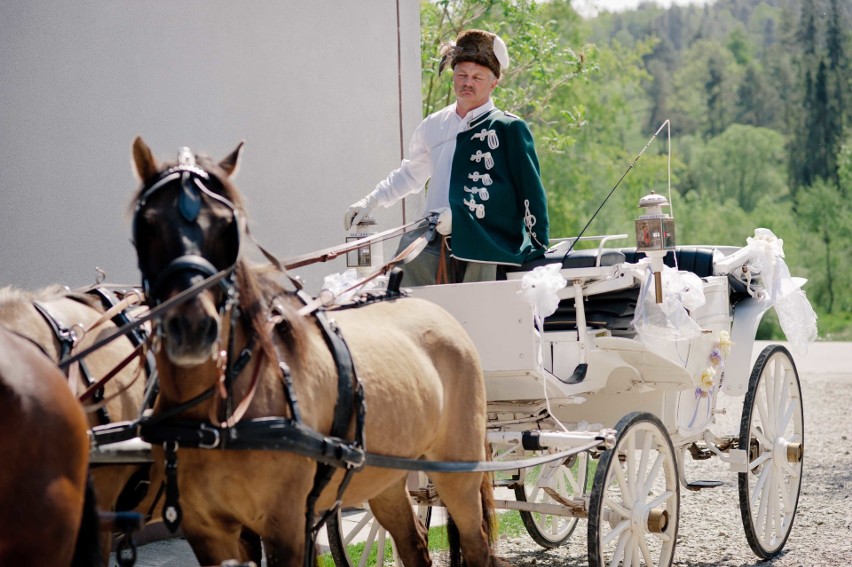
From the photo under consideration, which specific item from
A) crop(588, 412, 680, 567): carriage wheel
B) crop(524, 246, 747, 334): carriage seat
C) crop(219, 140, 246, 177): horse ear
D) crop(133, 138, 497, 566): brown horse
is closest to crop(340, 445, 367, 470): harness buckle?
crop(133, 138, 497, 566): brown horse

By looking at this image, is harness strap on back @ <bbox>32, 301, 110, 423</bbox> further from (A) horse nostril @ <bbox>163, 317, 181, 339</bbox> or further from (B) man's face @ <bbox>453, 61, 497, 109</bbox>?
(B) man's face @ <bbox>453, 61, 497, 109</bbox>

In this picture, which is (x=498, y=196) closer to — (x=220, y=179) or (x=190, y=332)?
(x=220, y=179)

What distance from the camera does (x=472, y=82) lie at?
216 inches

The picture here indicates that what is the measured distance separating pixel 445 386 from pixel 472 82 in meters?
1.81

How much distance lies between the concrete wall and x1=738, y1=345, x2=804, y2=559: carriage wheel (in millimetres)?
3037

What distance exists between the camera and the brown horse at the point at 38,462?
2.44 meters

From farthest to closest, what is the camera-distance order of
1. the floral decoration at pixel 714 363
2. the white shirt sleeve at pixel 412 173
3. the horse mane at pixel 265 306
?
the floral decoration at pixel 714 363
the white shirt sleeve at pixel 412 173
the horse mane at pixel 265 306

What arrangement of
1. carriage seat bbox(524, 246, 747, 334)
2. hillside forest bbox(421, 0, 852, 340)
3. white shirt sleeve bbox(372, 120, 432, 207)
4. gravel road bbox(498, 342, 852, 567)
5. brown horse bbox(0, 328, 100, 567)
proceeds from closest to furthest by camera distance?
brown horse bbox(0, 328, 100, 567), carriage seat bbox(524, 246, 747, 334), white shirt sleeve bbox(372, 120, 432, 207), gravel road bbox(498, 342, 852, 567), hillside forest bbox(421, 0, 852, 340)

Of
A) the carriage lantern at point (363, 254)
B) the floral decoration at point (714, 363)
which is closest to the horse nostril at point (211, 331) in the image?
the carriage lantern at point (363, 254)

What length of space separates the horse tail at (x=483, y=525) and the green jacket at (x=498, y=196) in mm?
1154

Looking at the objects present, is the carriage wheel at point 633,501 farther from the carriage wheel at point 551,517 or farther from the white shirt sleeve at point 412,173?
the white shirt sleeve at point 412,173

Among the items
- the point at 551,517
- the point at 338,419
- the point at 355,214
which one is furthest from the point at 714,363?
the point at 338,419

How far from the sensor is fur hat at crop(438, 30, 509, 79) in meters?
5.46

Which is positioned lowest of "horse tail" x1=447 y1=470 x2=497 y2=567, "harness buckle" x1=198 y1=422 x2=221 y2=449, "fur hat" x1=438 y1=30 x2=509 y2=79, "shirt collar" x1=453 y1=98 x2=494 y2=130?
"horse tail" x1=447 y1=470 x2=497 y2=567
